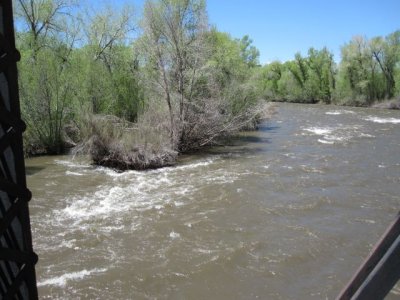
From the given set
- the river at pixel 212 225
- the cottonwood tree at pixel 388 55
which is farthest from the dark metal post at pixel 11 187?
the cottonwood tree at pixel 388 55

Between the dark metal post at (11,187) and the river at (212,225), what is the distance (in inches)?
144

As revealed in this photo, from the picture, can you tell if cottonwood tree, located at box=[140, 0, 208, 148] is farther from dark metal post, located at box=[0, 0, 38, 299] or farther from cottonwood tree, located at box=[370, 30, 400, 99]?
cottonwood tree, located at box=[370, 30, 400, 99]

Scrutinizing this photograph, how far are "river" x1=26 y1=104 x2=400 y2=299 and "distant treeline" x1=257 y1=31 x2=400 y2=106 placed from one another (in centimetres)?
3597

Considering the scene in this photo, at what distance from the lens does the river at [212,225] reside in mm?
7039

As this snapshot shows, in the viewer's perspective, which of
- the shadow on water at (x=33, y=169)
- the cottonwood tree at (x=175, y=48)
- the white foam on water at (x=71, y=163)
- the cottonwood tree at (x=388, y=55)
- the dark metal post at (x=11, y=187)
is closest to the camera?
the dark metal post at (x=11, y=187)

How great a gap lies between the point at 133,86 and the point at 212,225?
16.3 metres

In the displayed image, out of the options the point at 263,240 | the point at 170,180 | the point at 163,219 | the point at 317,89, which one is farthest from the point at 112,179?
the point at 317,89

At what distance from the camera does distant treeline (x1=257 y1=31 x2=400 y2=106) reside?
58125 mm

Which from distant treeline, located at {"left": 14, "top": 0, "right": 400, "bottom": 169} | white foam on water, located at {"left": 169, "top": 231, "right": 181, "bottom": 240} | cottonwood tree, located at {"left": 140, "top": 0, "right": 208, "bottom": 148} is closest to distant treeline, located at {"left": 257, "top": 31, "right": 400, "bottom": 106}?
distant treeline, located at {"left": 14, "top": 0, "right": 400, "bottom": 169}

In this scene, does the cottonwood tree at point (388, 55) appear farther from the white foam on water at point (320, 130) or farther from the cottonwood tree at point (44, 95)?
the cottonwood tree at point (44, 95)

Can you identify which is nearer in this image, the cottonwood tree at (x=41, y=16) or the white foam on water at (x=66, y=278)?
the white foam on water at (x=66, y=278)

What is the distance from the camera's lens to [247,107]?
25812 mm

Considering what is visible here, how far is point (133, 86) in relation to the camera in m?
24.4

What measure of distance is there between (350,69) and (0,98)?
65159 millimetres
